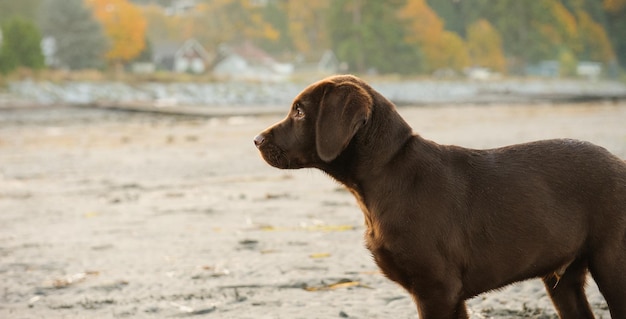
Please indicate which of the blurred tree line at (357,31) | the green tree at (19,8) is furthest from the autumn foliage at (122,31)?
the green tree at (19,8)

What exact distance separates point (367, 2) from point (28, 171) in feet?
232

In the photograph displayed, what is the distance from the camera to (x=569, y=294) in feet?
12.9

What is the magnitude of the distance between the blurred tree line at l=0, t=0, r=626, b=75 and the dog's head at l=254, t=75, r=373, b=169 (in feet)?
138

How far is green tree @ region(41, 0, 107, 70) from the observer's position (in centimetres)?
5703

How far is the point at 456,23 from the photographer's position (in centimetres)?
11400

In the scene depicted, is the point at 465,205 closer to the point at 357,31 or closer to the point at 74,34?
the point at 74,34

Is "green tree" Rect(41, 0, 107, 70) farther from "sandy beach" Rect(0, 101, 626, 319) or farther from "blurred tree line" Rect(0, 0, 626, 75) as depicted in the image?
"sandy beach" Rect(0, 101, 626, 319)

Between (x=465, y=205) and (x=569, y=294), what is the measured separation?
885 millimetres

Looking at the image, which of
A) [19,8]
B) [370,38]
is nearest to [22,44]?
[370,38]

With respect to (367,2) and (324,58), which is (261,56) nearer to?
(324,58)

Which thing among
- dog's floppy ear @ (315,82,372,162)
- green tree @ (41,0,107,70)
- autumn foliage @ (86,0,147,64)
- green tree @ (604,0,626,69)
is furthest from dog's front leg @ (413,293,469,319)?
green tree @ (604,0,626,69)

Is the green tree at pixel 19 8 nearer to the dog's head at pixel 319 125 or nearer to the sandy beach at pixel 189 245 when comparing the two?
the sandy beach at pixel 189 245

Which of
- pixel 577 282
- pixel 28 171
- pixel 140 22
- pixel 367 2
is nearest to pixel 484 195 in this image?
pixel 577 282

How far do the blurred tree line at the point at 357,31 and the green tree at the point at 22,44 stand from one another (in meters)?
0.06
